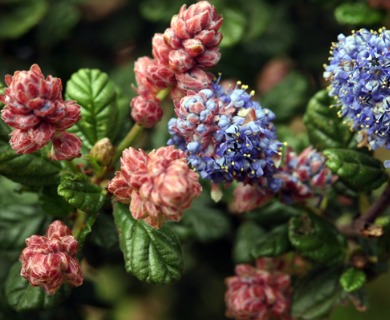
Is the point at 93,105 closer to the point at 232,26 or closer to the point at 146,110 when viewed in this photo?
the point at 146,110

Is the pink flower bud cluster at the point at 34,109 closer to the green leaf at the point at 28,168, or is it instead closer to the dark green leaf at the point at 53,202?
the green leaf at the point at 28,168

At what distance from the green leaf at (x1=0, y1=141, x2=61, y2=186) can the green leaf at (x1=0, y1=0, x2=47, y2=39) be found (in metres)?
1.02

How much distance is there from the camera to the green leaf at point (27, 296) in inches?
77.1

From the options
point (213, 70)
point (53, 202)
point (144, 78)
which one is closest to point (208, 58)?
point (144, 78)

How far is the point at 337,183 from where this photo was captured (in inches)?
86.4

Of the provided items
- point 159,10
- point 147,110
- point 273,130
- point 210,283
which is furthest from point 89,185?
point 210,283

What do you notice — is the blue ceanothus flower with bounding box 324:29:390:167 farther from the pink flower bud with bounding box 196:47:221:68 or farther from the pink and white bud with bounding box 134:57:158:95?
the pink and white bud with bounding box 134:57:158:95

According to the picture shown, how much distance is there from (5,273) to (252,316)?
3.04 feet

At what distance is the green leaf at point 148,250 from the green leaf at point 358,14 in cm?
114

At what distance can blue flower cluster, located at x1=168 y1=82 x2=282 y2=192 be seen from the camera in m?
1.66

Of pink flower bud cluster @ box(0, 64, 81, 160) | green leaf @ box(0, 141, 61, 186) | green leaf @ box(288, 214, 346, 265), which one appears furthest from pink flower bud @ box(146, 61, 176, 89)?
green leaf @ box(288, 214, 346, 265)

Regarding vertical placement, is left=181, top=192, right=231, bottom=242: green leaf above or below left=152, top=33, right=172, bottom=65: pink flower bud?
below

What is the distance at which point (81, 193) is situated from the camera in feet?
5.61

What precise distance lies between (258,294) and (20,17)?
152cm
